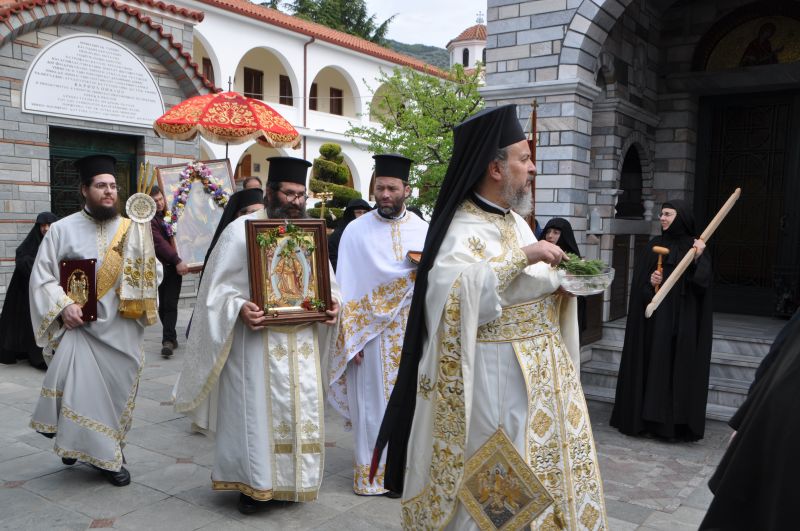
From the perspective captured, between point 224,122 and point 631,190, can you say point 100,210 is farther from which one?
point 631,190

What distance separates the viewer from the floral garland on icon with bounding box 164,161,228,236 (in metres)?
7.58

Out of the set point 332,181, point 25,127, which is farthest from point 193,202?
point 332,181

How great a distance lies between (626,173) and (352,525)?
729 cm

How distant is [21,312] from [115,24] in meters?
5.33

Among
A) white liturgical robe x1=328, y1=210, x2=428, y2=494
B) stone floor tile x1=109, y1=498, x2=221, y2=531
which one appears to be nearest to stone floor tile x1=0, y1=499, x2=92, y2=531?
stone floor tile x1=109, y1=498, x2=221, y2=531

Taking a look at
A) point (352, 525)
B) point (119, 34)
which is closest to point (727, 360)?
point (352, 525)

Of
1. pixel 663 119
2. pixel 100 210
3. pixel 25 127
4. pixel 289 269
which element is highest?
pixel 663 119

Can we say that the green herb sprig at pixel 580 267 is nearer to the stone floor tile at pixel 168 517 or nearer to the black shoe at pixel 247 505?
the black shoe at pixel 247 505

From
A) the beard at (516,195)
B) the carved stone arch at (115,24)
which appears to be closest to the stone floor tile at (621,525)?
the beard at (516,195)

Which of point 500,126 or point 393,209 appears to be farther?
point 393,209

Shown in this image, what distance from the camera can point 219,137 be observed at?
8.02m

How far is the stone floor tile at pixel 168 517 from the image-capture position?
387 cm

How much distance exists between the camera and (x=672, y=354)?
240 inches

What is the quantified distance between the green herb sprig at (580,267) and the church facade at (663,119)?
5.14 metres
